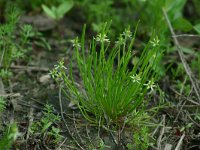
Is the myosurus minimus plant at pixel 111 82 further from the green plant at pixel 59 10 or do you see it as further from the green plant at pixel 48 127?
the green plant at pixel 59 10

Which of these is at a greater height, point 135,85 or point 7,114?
point 135,85

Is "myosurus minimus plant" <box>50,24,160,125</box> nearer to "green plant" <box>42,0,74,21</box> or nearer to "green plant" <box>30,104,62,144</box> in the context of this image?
"green plant" <box>30,104,62,144</box>

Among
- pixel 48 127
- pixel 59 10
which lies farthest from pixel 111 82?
pixel 59 10

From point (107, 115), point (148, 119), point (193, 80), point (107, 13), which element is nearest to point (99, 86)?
point (107, 115)

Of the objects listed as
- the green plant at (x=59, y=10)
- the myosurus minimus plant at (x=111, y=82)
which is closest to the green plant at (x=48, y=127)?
the myosurus minimus plant at (x=111, y=82)

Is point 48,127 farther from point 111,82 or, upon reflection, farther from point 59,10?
point 59,10

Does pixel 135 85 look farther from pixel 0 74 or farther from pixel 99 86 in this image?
pixel 0 74

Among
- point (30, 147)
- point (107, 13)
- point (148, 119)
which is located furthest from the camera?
point (107, 13)
